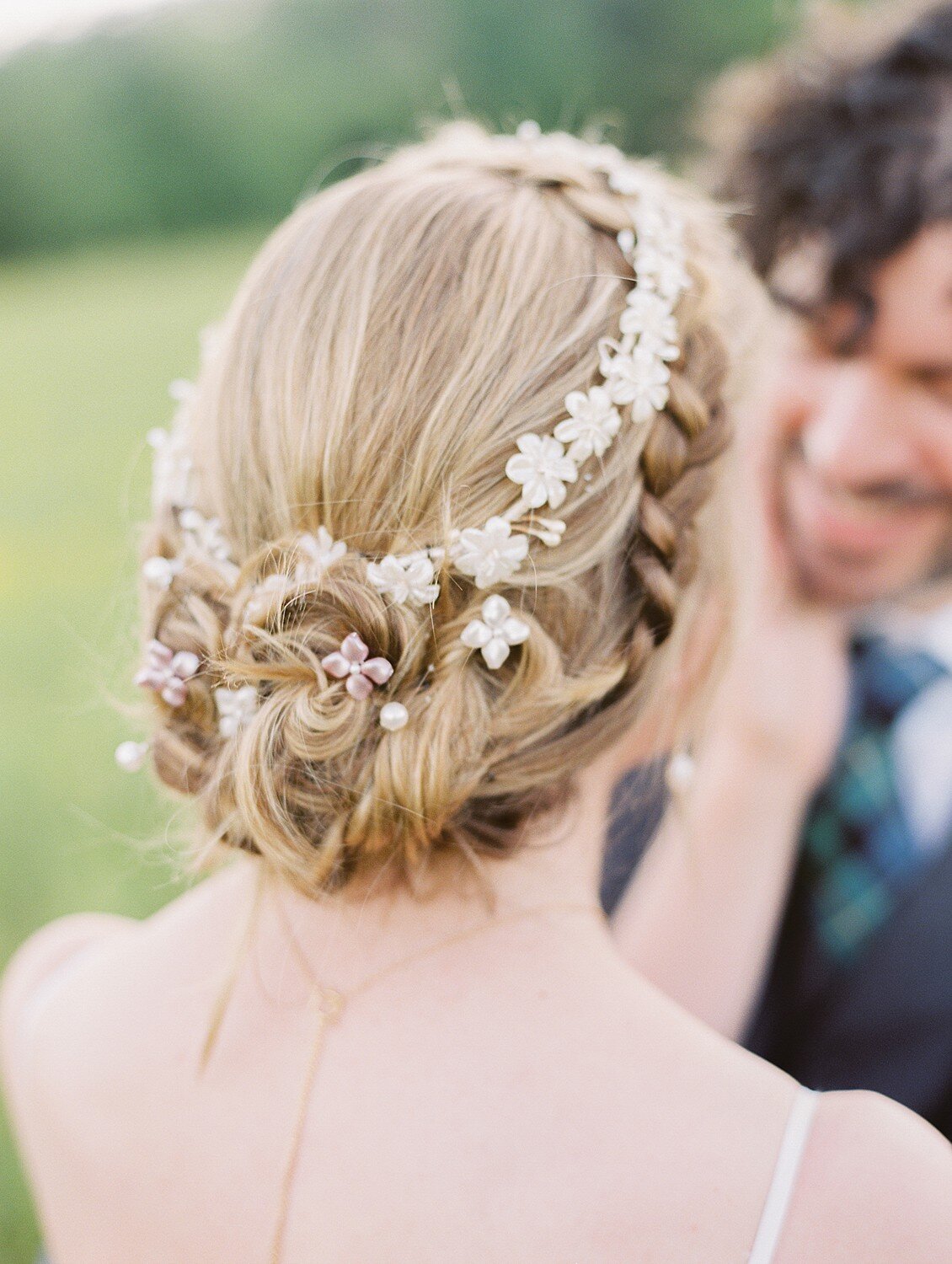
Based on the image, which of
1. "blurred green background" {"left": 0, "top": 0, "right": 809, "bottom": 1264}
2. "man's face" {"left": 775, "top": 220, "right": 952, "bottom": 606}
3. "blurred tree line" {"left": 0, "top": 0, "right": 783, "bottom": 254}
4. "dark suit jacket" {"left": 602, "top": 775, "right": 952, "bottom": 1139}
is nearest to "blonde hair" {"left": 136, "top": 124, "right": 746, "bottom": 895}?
"dark suit jacket" {"left": 602, "top": 775, "right": 952, "bottom": 1139}

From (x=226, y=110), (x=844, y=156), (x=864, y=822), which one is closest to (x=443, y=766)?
(x=864, y=822)

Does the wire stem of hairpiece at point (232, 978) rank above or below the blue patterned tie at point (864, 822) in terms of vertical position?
above

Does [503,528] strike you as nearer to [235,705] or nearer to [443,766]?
[443,766]

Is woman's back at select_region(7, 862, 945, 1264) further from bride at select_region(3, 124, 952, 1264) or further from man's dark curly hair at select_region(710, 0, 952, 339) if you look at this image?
man's dark curly hair at select_region(710, 0, 952, 339)

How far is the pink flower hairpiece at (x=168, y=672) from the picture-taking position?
4.31ft

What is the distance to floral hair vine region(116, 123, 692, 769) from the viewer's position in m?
Result: 1.20

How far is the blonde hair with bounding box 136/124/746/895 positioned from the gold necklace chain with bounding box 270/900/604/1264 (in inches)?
4.0

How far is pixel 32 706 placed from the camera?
4555 millimetres

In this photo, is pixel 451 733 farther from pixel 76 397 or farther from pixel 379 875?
pixel 76 397

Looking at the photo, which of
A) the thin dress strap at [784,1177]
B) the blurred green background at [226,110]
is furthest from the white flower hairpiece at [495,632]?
the blurred green background at [226,110]

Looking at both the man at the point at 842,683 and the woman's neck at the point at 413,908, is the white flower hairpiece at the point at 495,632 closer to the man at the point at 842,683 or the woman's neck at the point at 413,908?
the woman's neck at the point at 413,908

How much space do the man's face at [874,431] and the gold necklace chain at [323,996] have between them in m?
1.56

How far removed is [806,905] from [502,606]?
5.31ft

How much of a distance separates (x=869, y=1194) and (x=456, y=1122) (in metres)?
0.48
